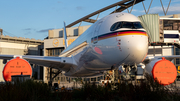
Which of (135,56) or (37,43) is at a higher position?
(37,43)

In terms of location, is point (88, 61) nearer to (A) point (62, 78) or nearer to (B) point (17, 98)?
(B) point (17, 98)

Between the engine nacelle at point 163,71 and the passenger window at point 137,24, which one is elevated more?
the passenger window at point 137,24

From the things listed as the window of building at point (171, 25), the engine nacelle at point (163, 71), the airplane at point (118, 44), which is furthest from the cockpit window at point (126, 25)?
the window of building at point (171, 25)

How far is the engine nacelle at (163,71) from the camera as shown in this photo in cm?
1082

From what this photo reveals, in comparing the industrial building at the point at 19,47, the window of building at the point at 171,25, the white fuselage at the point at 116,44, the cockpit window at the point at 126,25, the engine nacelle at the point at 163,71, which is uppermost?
the window of building at the point at 171,25

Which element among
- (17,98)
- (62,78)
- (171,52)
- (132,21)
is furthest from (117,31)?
(62,78)

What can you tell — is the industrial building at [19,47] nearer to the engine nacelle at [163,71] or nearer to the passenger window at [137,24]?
the engine nacelle at [163,71]

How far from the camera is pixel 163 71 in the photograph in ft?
37.0

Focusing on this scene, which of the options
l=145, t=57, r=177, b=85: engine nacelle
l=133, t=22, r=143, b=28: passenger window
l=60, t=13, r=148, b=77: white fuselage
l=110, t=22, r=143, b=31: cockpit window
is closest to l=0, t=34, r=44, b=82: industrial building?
l=145, t=57, r=177, b=85: engine nacelle

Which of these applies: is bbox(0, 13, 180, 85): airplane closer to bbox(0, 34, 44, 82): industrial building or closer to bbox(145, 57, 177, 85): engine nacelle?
bbox(145, 57, 177, 85): engine nacelle

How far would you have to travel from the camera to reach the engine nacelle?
35.5 ft

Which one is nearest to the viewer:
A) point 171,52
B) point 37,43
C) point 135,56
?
point 135,56

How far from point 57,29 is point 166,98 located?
39.8 meters

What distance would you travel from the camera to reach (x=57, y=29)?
4381 cm
